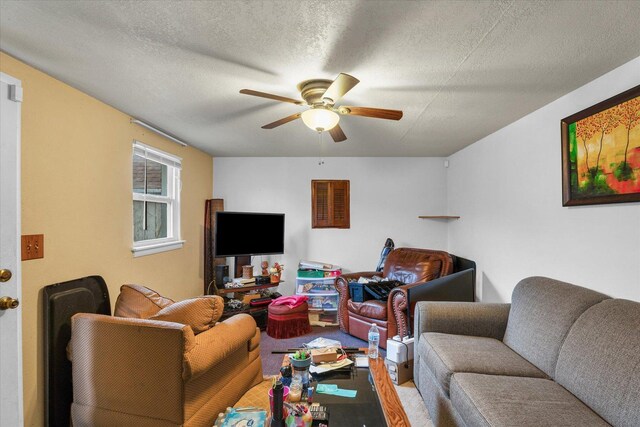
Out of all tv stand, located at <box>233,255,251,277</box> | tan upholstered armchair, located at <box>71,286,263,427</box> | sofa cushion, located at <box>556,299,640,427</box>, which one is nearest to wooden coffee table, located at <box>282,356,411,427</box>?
tan upholstered armchair, located at <box>71,286,263,427</box>

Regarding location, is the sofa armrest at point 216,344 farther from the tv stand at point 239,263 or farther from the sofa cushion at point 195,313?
the tv stand at point 239,263

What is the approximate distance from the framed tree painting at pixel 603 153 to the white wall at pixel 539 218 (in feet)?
0.23

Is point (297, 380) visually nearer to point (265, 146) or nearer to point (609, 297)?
point (609, 297)

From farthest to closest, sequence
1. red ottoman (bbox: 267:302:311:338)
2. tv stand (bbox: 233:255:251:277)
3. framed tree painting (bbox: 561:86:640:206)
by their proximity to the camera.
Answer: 1. tv stand (bbox: 233:255:251:277)
2. red ottoman (bbox: 267:302:311:338)
3. framed tree painting (bbox: 561:86:640:206)

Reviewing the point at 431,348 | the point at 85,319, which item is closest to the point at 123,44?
the point at 85,319

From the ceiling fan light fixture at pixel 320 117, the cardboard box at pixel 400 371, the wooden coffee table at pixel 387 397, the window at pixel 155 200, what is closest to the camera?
the wooden coffee table at pixel 387 397

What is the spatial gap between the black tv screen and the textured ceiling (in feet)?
4.87

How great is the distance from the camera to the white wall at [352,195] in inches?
177

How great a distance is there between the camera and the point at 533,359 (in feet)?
6.12

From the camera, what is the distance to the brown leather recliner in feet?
9.61

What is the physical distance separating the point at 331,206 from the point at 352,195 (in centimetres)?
36

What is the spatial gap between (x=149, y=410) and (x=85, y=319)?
1.94 ft

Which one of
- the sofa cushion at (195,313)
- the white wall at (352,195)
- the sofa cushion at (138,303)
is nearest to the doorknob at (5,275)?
the sofa cushion at (138,303)

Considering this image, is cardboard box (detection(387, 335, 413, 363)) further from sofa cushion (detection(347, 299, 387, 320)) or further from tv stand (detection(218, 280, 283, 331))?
tv stand (detection(218, 280, 283, 331))
